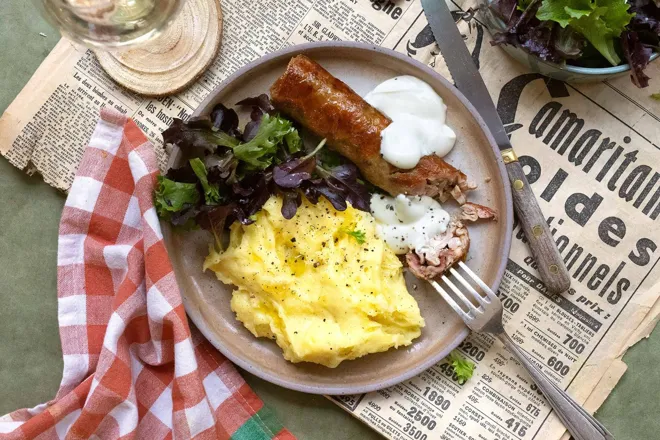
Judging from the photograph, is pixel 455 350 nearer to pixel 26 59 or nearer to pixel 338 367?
pixel 338 367

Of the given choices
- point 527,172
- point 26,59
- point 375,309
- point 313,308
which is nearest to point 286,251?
point 313,308

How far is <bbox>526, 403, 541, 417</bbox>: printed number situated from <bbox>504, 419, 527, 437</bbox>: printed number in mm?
73

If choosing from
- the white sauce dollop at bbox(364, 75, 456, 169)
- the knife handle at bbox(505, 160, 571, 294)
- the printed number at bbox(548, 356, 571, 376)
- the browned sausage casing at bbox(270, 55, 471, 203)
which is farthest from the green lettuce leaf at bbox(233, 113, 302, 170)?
the printed number at bbox(548, 356, 571, 376)

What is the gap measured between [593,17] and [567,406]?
5.34 feet

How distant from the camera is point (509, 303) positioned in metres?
2.77

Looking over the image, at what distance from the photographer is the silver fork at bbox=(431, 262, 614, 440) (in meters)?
2.58

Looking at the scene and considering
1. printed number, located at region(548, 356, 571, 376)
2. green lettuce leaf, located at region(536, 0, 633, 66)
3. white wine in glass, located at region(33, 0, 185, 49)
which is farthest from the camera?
printed number, located at region(548, 356, 571, 376)

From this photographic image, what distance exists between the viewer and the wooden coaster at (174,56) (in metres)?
2.70

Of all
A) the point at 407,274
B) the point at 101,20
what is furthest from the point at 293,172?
the point at 101,20

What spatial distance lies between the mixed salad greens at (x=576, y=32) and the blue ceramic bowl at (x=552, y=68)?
0.10 ft

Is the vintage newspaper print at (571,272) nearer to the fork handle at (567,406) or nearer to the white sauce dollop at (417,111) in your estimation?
the fork handle at (567,406)

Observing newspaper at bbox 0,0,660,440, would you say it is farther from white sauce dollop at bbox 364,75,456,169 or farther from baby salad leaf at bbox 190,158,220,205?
baby salad leaf at bbox 190,158,220,205

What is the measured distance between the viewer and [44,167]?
9.30 feet

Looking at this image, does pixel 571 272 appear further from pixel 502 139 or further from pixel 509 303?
Answer: pixel 502 139
